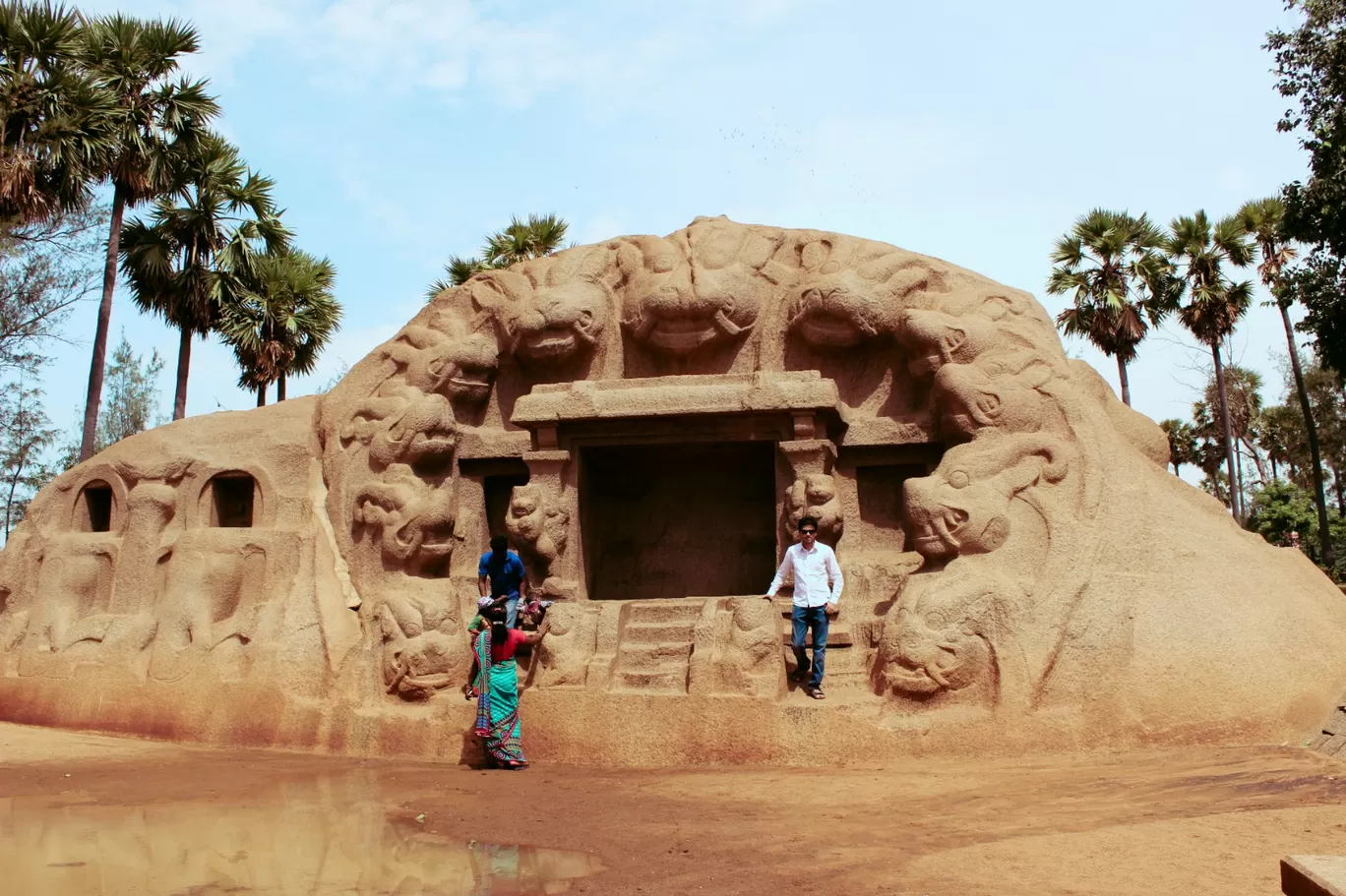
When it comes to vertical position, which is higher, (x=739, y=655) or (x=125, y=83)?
(x=125, y=83)

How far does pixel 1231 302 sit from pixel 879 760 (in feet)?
56.9

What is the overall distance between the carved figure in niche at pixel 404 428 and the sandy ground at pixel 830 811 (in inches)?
111

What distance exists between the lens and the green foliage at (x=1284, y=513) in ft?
81.0

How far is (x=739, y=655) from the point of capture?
28.6 feet

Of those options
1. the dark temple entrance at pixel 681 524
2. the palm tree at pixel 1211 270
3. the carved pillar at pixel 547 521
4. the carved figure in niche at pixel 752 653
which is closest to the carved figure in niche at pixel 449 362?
the carved pillar at pixel 547 521

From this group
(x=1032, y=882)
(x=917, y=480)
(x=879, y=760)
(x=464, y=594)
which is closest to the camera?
(x=1032, y=882)

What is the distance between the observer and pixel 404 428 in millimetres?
10648

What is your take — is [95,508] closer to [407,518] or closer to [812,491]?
[407,518]

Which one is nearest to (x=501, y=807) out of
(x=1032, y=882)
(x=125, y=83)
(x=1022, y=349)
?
(x=1032, y=882)

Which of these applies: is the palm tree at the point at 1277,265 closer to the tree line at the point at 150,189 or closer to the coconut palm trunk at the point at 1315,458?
the coconut palm trunk at the point at 1315,458

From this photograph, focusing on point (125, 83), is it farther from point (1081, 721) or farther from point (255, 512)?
point (1081, 721)

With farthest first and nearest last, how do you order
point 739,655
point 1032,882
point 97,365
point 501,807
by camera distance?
point 97,365, point 739,655, point 501,807, point 1032,882

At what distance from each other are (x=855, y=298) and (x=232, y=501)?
6215 mm

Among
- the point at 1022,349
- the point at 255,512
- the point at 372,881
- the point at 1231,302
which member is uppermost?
the point at 1231,302
